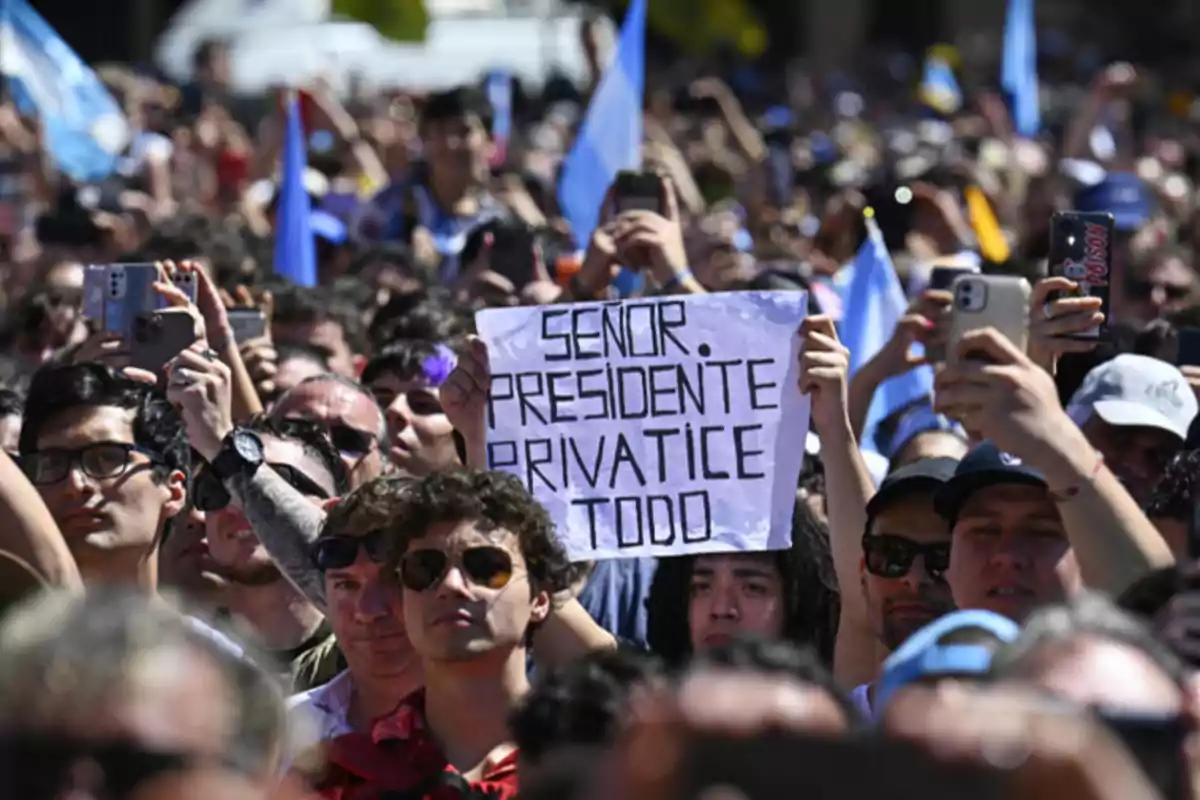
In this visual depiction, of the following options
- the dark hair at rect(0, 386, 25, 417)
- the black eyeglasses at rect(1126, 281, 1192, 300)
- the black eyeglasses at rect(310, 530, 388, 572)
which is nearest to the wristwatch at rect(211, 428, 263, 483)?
the black eyeglasses at rect(310, 530, 388, 572)

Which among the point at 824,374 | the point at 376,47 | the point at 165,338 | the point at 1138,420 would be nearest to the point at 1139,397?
the point at 1138,420

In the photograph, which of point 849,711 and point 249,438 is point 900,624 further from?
point 849,711

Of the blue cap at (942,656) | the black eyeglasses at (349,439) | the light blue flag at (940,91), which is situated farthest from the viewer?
the light blue flag at (940,91)

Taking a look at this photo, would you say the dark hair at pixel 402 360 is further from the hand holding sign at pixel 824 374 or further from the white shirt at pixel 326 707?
the white shirt at pixel 326 707

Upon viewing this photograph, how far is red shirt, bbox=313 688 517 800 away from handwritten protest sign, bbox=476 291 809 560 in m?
0.98

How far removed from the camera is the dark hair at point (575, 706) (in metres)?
3.47

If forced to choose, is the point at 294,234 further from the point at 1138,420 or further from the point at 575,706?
the point at 575,706

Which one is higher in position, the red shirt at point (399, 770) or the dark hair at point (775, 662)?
the dark hair at point (775, 662)

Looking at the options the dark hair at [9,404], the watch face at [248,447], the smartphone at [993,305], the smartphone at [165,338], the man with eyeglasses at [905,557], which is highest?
the smartphone at [993,305]

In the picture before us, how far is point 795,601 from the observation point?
5.42 m

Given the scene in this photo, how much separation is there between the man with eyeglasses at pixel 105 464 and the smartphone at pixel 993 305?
172cm

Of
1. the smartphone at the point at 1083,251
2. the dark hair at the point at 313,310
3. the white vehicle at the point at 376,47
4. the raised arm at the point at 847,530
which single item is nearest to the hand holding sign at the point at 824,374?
the raised arm at the point at 847,530

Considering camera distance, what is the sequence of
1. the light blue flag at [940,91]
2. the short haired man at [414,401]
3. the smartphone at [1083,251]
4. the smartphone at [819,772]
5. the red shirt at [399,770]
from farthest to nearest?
the light blue flag at [940,91]
the short haired man at [414,401]
the smartphone at [1083,251]
the red shirt at [399,770]
the smartphone at [819,772]

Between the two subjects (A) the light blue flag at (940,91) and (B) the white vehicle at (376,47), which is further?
(B) the white vehicle at (376,47)
